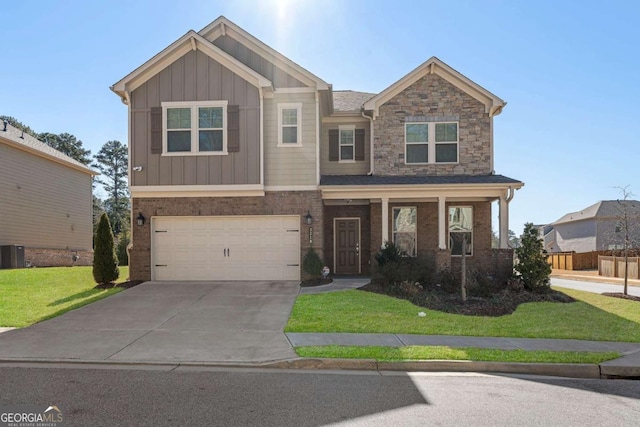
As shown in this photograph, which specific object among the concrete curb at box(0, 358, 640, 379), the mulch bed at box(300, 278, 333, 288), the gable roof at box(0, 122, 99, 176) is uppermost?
the gable roof at box(0, 122, 99, 176)

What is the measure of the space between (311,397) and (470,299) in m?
8.10

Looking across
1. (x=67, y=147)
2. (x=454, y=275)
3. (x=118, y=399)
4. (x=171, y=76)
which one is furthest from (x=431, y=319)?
(x=67, y=147)

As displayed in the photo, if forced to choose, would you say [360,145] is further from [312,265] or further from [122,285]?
[122,285]

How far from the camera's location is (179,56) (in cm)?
1475

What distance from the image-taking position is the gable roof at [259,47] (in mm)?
14734

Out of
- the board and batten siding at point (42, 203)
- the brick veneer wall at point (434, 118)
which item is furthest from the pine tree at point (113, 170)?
the brick veneer wall at point (434, 118)

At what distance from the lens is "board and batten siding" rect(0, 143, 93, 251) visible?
824 inches

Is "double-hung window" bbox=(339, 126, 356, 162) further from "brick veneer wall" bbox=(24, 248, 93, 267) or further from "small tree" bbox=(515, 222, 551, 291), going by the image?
"brick veneer wall" bbox=(24, 248, 93, 267)

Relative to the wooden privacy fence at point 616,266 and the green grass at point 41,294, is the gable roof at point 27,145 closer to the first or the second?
the green grass at point 41,294

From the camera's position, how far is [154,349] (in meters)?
7.72

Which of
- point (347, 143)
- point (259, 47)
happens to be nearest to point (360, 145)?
point (347, 143)

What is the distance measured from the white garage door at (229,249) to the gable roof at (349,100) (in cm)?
517

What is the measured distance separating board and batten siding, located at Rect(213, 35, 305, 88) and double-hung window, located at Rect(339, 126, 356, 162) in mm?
2961

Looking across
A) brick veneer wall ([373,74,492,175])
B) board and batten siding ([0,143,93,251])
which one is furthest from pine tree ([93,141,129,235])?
brick veneer wall ([373,74,492,175])
